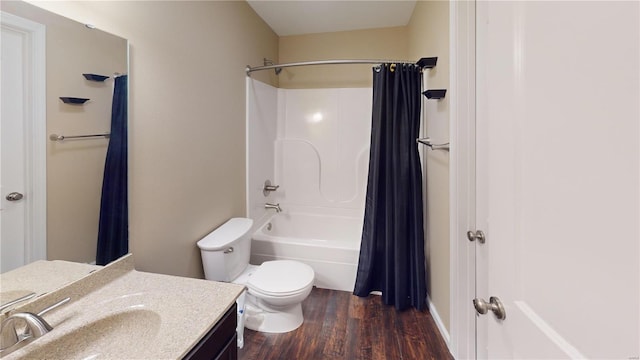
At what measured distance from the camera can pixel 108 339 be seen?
93 centimetres

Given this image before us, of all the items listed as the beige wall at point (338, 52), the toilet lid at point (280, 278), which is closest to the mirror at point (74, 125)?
the toilet lid at point (280, 278)

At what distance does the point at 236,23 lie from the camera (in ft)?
7.73

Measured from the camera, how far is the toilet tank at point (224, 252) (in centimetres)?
188

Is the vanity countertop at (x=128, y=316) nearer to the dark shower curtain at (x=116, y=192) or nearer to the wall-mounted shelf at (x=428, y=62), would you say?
the dark shower curtain at (x=116, y=192)

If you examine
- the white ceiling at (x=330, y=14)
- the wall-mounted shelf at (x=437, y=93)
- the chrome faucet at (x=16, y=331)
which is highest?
the white ceiling at (x=330, y=14)

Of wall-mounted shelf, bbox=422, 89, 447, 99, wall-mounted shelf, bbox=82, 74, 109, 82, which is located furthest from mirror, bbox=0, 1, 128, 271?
wall-mounted shelf, bbox=422, 89, 447, 99

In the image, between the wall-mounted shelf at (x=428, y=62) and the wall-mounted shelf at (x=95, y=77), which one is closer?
the wall-mounted shelf at (x=95, y=77)

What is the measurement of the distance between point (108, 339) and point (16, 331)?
23 cm

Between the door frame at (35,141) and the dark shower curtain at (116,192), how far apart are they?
254mm

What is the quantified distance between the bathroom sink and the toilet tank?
2.86 feet
